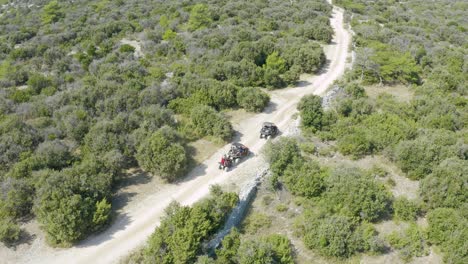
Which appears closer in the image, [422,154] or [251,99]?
[422,154]

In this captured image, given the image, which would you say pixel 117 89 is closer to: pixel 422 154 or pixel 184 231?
pixel 184 231

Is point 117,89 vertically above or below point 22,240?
above

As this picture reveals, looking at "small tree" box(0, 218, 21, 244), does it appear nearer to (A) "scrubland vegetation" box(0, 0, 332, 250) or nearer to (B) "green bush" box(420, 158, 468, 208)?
(A) "scrubland vegetation" box(0, 0, 332, 250)

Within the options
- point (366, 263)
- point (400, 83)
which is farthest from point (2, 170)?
point (400, 83)

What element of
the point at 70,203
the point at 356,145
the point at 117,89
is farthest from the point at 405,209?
the point at 117,89

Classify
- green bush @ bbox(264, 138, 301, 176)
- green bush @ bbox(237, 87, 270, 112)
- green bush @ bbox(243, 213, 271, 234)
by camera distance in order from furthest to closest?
green bush @ bbox(237, 87, 270, 112), green bush @ bbox(264, 138, 301, 176), green bush @ bbox(243, 213, 271, 234)

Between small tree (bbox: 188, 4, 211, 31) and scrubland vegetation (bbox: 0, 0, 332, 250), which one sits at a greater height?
small tree (bbox: 188, 4, 211, 31)

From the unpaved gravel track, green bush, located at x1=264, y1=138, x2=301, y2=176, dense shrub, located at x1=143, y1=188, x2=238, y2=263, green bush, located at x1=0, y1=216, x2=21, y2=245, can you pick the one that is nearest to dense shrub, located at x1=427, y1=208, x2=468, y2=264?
green bush, located at x1=264, y1=138, x2=301, y2=176

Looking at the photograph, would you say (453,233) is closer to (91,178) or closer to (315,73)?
(91,178)

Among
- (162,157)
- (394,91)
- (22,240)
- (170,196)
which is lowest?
(394,91)
